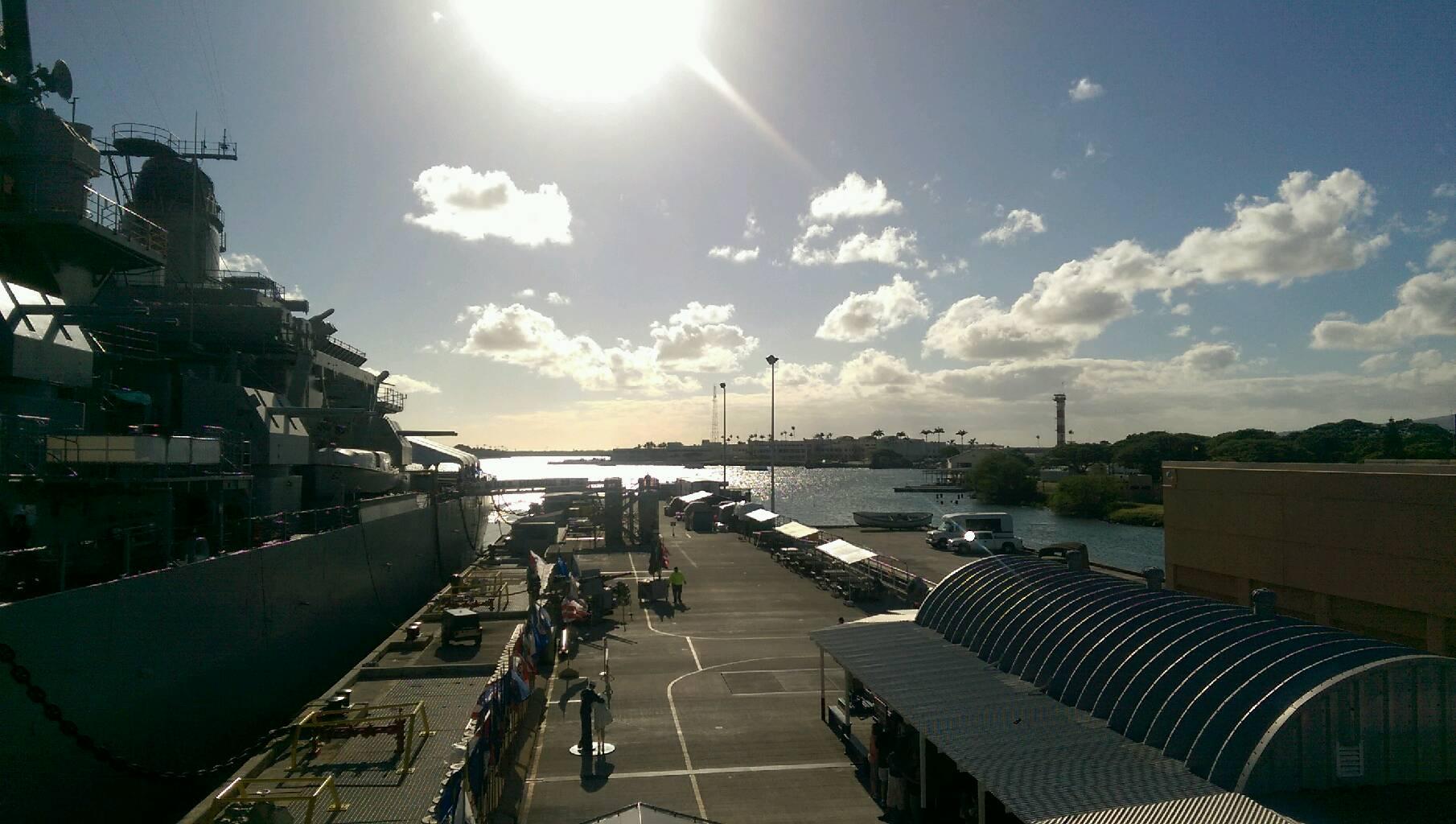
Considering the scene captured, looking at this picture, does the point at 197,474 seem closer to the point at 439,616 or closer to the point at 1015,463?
the point at 439,616

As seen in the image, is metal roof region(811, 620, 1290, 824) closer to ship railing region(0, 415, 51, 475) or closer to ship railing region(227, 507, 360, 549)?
ship railing region(227, 507, 360, 549)

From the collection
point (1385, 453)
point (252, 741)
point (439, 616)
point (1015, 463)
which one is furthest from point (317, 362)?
point (1015, 463)

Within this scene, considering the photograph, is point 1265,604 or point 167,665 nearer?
point 1265,604

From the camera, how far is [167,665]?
13.1 meters

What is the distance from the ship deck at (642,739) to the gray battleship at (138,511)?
2746 mm

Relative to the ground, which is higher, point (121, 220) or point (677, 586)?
point (121, 220)

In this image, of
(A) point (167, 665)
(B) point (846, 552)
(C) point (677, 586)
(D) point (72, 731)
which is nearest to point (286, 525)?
(A) point (167, 665)

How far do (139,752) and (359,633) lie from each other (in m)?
11.2

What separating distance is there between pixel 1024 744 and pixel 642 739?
8392mm

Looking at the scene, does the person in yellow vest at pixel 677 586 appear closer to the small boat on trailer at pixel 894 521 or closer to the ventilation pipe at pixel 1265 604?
the ventilation pipe at pixel 1265 604

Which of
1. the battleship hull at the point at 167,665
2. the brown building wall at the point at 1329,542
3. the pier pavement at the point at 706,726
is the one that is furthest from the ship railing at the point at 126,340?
the brown building wall at the point at 1329,542

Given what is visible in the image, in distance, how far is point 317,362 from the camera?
30.1m

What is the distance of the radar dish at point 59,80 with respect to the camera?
1777 centimetres

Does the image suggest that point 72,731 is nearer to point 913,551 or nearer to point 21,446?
point 21,446
